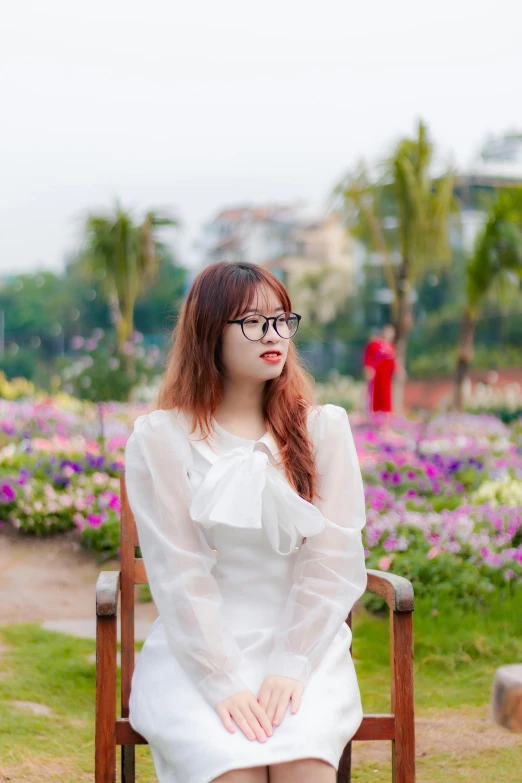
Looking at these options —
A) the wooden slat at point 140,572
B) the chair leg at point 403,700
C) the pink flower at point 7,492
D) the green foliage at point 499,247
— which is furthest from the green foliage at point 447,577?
the green foliage at point 499,247

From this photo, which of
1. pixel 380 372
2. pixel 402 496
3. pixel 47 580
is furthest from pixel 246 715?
pixel 380 372

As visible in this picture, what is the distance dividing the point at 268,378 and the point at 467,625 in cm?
271

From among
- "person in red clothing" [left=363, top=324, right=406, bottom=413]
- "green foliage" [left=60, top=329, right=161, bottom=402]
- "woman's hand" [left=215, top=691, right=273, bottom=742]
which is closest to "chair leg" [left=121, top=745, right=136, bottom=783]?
"woman's hand" [left=215, top=691, right=273, bottom=742]

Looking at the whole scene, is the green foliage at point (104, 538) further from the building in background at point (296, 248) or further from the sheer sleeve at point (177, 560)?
the building in background at point (296, 248)

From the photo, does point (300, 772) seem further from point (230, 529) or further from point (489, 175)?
point (489, 175)

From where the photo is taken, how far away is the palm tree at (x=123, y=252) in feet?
46.3

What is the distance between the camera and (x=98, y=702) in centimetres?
218

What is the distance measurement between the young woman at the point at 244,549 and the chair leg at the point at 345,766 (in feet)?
1.33

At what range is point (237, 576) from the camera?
2260mm

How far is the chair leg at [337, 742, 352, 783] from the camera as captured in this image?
8.45ft

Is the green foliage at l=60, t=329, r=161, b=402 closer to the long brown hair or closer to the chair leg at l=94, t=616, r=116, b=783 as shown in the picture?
the long brown hair

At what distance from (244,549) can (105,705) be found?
0.46m

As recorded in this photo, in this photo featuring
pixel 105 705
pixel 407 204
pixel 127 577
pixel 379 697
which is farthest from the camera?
pixel 407 204

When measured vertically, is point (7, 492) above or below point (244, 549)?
below
